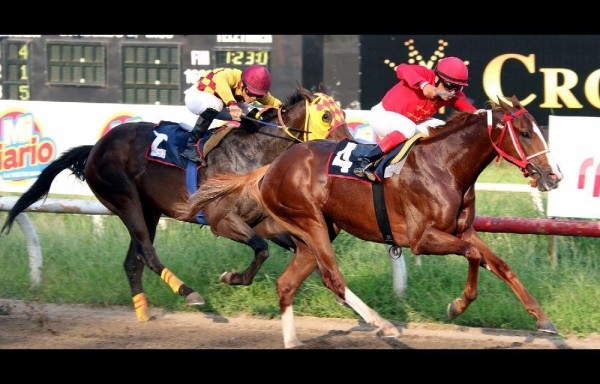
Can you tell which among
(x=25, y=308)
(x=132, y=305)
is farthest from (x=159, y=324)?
(x=25, y=308)

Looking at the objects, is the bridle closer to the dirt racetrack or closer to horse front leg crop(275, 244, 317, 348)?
horse front leg crop(275, 244, 317, 348)

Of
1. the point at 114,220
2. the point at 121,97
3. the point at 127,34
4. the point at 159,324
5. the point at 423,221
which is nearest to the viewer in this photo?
the point at 423,221

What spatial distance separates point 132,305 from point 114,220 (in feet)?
5.74

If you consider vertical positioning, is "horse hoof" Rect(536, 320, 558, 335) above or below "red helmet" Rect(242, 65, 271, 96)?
below

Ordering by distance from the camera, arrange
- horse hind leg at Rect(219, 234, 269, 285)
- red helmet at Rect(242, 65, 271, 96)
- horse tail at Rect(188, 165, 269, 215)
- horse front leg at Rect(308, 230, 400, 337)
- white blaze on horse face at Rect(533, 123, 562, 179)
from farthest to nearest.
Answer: red helmet at Rect(242, 65, 271, 96) < horse hind leg at Rect(219, 234, 269, 285) < horse tail at Rect(188, 165, 269, 215) < horse front leg at Rect(308, 230, 400, 337) < white blaze on horse face at Rect(533, 123, 562, 179)

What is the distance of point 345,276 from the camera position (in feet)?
23.8

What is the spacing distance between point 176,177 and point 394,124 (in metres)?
1.90

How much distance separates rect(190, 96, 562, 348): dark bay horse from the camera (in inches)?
217

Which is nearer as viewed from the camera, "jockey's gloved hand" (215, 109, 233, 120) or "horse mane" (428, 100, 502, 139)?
"horse mane" (428, 100, 502, 139)

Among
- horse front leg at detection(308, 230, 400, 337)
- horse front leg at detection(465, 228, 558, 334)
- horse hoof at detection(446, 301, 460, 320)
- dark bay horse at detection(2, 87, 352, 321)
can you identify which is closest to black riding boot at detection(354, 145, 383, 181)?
horse front leg at detection(308, 230, 400, 337)

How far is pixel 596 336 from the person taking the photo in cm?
623

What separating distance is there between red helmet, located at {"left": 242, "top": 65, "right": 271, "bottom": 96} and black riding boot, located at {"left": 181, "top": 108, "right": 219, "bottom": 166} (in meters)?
0.31

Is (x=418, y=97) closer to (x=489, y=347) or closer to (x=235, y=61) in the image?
(x=489, y=347)

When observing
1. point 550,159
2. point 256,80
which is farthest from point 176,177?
point 550,159
